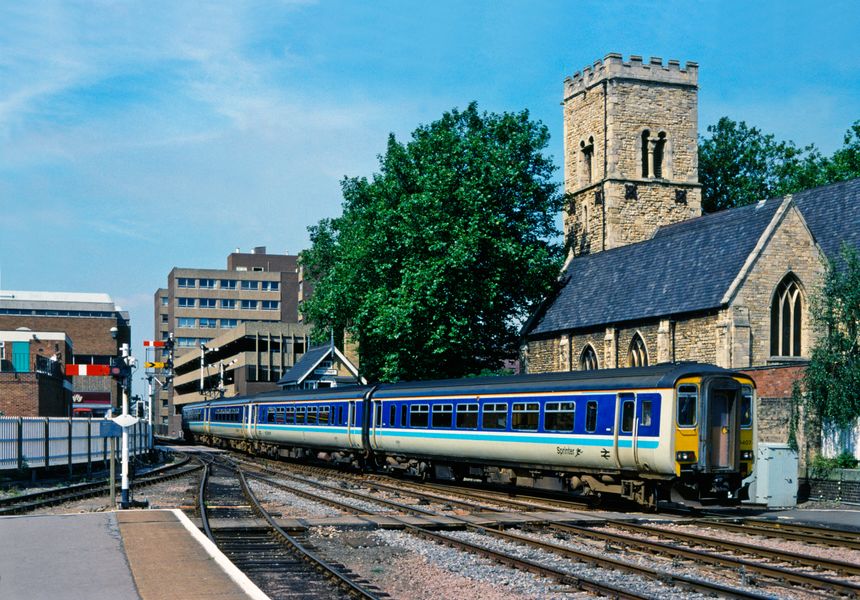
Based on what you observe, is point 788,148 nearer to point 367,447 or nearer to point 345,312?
point 345,312

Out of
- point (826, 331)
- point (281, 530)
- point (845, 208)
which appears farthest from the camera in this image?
A: point (845, 208)

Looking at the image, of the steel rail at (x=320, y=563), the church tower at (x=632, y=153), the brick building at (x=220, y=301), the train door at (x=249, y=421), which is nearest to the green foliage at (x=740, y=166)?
the church tower at (x=632, y=153)

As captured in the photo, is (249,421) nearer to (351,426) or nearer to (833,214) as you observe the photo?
(351,426)

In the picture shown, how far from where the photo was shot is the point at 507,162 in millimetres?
52500

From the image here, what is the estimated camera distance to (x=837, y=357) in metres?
30.2

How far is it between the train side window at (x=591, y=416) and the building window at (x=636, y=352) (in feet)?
73.2

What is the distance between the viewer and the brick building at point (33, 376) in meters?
55.4

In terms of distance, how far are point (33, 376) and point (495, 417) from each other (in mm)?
36016

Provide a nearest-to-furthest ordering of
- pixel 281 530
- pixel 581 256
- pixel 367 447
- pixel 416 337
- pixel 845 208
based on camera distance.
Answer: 1. pixel 281 530
2. pixel 367 447
3. pixel 845 208
4. pixel 416 337
5. pixel 581 256

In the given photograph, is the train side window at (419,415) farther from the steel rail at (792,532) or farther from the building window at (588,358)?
the building window at (588,358)

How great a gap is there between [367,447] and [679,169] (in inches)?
1282

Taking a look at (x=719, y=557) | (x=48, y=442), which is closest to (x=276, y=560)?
(x=719, y=557)

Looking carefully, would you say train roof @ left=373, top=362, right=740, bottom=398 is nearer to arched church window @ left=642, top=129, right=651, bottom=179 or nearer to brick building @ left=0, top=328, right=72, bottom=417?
brick building @ left=0, top=328, right=72, bottom=417

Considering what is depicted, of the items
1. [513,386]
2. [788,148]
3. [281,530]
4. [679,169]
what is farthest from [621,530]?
[788,148]
